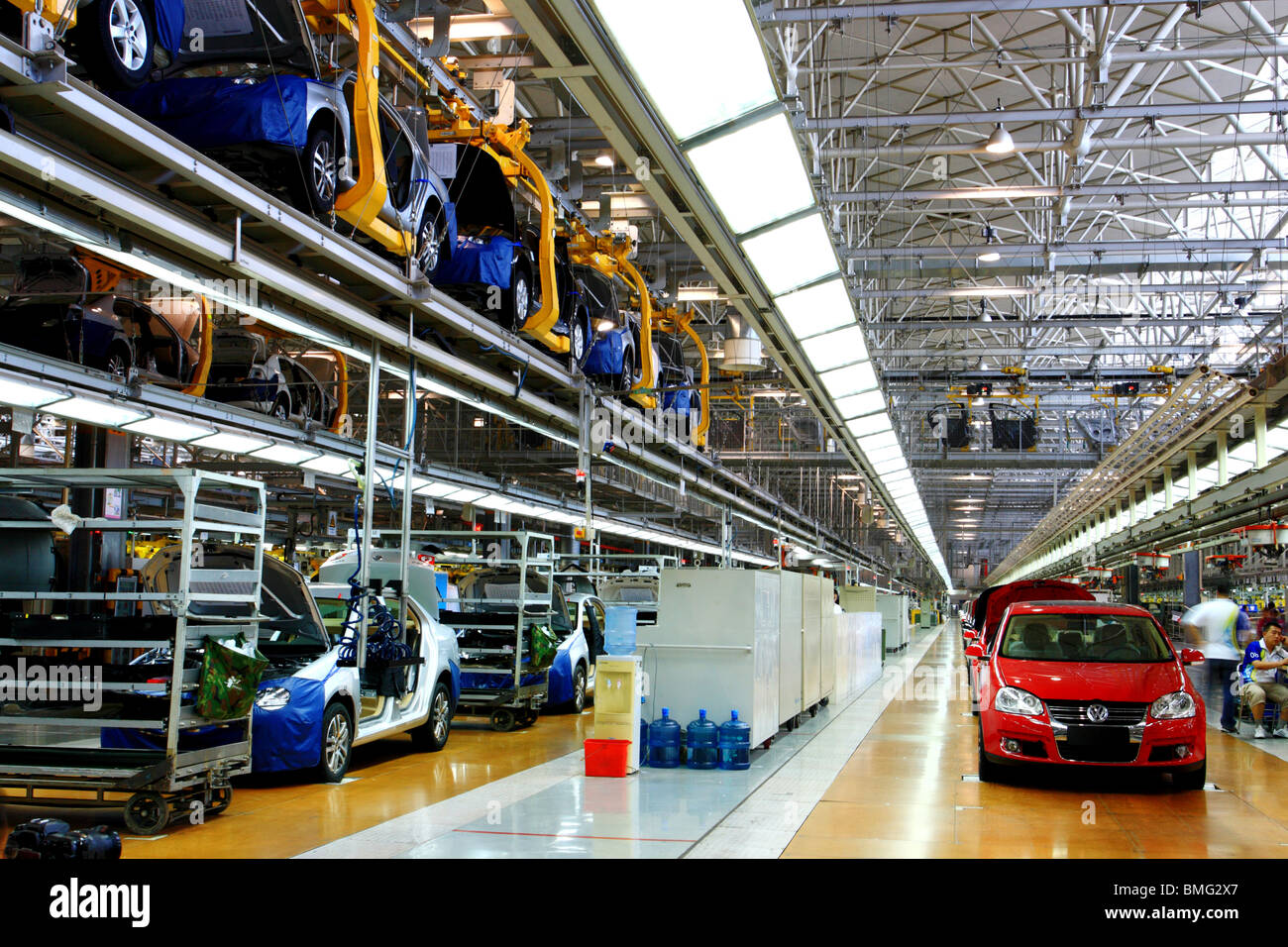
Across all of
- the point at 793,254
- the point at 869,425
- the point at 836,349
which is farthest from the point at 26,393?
the point at 869,425

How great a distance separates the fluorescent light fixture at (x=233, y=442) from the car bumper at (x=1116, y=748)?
6.54 meters

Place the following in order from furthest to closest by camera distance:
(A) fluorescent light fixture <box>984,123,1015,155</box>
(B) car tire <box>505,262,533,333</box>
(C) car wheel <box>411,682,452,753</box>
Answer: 1. (A) fluorescent light fixture <box>984,123,1015,155</box>
2. (B) car tire <box>505,262,533,333</box>
3. (C) car wheel <box>411,682,452,753</box>

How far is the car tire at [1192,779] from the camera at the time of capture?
7.91 meters

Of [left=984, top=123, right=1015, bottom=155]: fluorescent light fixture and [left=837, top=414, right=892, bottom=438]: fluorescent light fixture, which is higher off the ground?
[left=984, top=123, right=1015, bottom=155]: fluorescent light fixture

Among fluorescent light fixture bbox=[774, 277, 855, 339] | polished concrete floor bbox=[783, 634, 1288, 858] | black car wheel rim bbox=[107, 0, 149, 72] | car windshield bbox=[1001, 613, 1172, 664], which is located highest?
black car wheel rim bbox=[107, 0, 149, 72]

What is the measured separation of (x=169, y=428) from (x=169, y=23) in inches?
135

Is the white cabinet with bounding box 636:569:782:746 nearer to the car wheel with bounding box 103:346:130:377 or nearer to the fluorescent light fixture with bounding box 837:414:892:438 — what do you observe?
the car wheel with bounding box 103:346:130:377

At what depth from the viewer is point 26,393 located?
7.50m

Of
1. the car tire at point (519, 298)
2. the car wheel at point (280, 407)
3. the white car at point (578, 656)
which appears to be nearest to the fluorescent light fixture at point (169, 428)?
the car wheel at point (280, 407)

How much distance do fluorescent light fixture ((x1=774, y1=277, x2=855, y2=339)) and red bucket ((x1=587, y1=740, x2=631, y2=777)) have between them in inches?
146

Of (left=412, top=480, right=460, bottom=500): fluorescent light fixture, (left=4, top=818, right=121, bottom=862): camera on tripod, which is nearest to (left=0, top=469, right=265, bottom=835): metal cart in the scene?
(left=4, top=818, right=121, bottom=862): camera on tripod

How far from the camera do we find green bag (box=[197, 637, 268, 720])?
6.46 metres

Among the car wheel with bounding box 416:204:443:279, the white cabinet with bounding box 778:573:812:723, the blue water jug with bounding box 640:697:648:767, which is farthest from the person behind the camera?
the white cabinet with bounding box 778:573:812:723

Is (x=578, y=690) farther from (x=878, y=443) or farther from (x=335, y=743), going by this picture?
(x=878, y=443)
